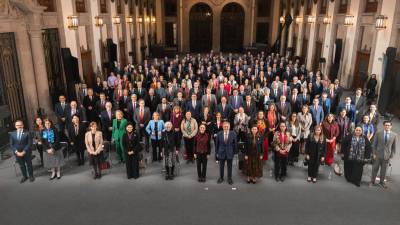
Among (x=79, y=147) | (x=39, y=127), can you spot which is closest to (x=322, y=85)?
(x=79, y=147)

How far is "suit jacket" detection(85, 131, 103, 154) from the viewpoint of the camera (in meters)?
7.34

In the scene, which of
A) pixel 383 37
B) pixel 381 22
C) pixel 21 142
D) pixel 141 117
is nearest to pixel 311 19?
pixel 383 37

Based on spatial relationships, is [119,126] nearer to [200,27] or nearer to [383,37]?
[383,37]

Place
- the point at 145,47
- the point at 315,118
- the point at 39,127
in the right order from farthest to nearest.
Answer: the point at 145,47 < the point at 315,118 < the point at 39,127

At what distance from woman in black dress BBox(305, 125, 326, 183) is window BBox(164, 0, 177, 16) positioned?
82.9ft

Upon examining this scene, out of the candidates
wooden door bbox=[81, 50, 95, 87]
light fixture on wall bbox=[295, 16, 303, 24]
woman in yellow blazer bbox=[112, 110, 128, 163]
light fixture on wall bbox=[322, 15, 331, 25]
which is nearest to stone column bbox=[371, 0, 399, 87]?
light fixture on wall bbox=[322, 15, 331, 25]

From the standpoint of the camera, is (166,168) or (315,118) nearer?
(166,168)

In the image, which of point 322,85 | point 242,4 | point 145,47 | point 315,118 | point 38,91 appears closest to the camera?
point 315,118

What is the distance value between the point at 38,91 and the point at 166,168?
605cm

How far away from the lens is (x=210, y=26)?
3022cm

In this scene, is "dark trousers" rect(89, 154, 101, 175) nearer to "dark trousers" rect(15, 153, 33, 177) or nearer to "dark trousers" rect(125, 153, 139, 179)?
"dark trousers" rect(125, 153, 139, 179)

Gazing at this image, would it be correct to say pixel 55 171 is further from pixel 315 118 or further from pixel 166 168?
pixel 315 118

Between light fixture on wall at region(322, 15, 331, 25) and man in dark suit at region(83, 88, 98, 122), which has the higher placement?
light fixture on wall at region(322, 15, 331, 25)

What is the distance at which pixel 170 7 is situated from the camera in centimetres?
2992
